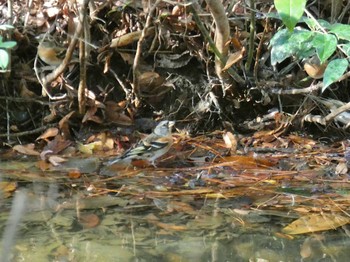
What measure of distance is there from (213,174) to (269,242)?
1.04 metres

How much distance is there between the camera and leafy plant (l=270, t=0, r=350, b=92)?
68.5 inches

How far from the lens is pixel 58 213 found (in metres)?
2.51

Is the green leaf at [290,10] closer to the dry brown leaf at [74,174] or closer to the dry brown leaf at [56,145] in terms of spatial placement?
the dry brown leaf at [74,174]

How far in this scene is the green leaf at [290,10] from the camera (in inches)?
68.0

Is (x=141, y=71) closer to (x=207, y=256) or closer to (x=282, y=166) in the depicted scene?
(x=282, y=166)

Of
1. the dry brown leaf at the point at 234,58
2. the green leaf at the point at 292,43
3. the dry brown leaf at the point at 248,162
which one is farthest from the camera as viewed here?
the dry brown leaf at the point at 234,58

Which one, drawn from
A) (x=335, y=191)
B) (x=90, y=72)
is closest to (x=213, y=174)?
(x=335, y=191)

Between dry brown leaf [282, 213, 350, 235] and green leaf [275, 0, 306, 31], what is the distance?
3.04ft

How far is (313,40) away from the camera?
1866 millimetres

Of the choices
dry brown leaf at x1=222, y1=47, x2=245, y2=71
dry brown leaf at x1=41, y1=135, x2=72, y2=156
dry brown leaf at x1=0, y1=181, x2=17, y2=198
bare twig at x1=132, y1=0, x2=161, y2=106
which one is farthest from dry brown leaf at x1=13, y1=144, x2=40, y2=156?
dry brown leaf at x1=222, y1=47, x2=245, y2=71

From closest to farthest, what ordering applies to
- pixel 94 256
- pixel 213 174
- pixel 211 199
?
pixel 94 256 → pixel 211 199 → pixel 213 174

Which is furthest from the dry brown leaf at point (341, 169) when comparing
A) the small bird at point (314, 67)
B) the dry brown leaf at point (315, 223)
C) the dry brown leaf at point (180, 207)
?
the dry brown leaf at point (180, 207)

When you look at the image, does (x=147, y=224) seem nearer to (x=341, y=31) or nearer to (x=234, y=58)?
(x=341, y=31)

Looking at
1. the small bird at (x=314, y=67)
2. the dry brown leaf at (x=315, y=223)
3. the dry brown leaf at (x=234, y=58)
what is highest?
the dry brown leaf at (x=234, y=58)
